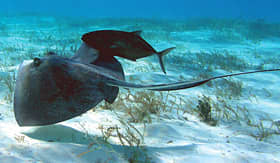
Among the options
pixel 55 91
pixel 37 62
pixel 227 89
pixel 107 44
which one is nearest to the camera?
pixel 55 91

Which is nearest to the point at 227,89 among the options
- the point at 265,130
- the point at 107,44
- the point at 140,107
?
the point at 265,130

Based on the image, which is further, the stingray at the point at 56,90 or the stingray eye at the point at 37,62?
the stingray eye at the point at 37,62

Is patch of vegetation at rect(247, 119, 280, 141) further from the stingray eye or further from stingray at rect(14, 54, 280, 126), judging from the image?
the stingray eye

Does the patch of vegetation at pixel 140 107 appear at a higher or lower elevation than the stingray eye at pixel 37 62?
lower

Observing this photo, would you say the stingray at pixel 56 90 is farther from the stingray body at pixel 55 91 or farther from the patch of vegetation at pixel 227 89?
the patch of vegetation at pixel 227 89

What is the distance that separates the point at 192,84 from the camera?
4.15ft

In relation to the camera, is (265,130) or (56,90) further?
(265,130)

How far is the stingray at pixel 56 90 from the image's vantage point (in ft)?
5.29

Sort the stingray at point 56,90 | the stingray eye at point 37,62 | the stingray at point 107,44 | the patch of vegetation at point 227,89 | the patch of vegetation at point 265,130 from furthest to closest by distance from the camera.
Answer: the patch of vegetation at point 227,89, the stingray at point 107,44, the patch of vegetation at point 265,130, the stingray eye at point 37,62, the stingray at point 56,90

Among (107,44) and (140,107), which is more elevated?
(107,44)

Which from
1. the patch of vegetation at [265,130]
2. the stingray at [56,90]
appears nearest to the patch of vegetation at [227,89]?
the patch of vegetation at [265,130]

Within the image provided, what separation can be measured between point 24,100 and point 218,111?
2847 millimetres

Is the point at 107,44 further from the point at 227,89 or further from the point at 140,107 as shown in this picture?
the point at 227,89

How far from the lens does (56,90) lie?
5.54ft
